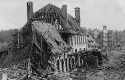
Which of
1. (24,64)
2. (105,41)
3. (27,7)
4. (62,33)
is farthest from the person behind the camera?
(105,41)

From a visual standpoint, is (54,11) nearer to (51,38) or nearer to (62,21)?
(62,21)

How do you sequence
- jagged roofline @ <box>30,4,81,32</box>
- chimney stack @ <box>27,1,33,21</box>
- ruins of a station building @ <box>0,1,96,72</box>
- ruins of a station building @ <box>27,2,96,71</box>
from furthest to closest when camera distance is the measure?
jagged roofline @ <box>30,4,81,32</box>
ruins of a station building @ <box>27,2,96,71</box>
chimney stack @ <box>27,1,33,21</box>
ruins of a station building @ <box>0,1,96,72</box>

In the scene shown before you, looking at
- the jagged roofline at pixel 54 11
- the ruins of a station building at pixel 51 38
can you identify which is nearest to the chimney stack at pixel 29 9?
the ruins of a station building at pixel 51 38

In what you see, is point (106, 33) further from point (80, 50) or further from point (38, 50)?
point (38, 50)

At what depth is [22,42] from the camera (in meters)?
40.1

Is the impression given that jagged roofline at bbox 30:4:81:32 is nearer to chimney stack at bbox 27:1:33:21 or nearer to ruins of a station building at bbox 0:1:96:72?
ruins of a station building at bbox 0:1:96:72

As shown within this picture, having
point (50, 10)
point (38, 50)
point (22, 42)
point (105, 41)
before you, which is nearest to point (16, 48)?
point (22, 42)

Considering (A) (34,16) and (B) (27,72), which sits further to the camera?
(A) (34,16)

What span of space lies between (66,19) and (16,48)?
44.2ft

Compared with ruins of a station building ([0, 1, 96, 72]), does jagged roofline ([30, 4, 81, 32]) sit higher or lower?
higher

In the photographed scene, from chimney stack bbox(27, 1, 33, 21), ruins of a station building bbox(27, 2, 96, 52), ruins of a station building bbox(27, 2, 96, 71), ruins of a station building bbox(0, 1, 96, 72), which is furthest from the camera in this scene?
ruins of a station building bbox(27, 2, 96, 52)

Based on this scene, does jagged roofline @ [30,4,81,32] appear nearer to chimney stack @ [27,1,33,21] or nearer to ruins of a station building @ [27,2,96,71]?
ruins of a station building @ [27,2,96,71]

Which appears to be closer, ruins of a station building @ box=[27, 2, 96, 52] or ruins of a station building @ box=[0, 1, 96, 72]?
ruins of a station building @ box=[0, 1, 96, 72]

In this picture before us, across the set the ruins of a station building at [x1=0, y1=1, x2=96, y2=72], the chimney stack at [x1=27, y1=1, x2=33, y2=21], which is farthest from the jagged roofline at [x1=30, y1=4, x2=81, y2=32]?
the chimney stack at [x1=27, y1=1, x2=33, y2=21]
